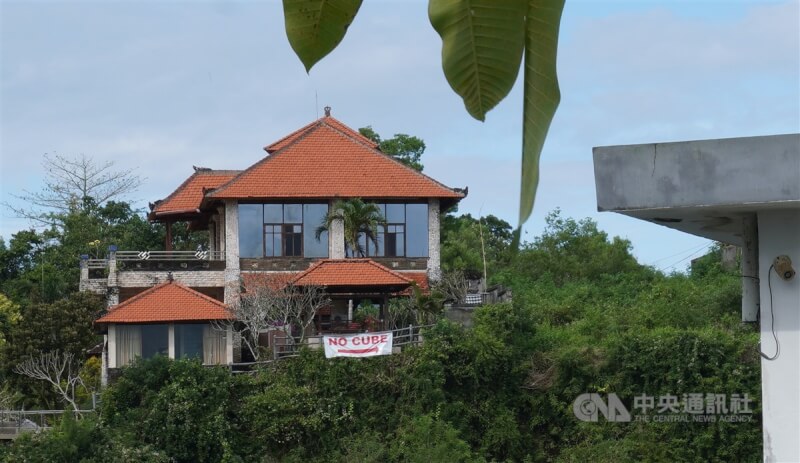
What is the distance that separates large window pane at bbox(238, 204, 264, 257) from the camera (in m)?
16.8

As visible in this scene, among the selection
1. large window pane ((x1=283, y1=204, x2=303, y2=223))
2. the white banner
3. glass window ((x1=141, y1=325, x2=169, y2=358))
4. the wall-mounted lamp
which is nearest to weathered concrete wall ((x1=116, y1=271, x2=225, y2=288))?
large window pane ((x1=283, y1=204, x2=303, y2=223))

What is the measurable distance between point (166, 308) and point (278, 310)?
1589 mm

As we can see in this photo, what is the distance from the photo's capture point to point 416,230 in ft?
55.9

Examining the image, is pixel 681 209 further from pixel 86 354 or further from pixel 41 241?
pixel 41 241

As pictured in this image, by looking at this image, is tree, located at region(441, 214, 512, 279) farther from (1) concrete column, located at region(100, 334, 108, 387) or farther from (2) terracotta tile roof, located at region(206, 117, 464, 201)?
(1) concrete column, located at region(100, 334, 108, 387)

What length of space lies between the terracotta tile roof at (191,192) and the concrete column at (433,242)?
3565 mm

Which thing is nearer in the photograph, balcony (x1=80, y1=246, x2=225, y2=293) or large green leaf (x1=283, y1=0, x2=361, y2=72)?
large green leaf (x1=283, y1=0, x2=361, y2=72)

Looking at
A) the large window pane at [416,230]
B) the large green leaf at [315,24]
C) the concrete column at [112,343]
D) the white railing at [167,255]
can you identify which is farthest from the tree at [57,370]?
the large green leaf at [315,24]

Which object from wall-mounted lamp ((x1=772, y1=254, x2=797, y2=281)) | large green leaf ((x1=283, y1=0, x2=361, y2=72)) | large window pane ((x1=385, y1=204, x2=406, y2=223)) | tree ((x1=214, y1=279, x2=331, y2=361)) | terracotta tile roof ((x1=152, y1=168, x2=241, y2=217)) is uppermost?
terracotta tile roof ((x1=152, y1=168, x2=241, y2=217))

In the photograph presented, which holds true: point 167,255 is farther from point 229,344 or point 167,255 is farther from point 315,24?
point 315,24

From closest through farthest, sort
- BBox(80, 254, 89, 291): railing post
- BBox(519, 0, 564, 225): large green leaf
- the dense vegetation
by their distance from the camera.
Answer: BBox(519, 0, 564, 225): large green leaf < the dense vegetation < BBox(80, 254, 89, 291): railing post

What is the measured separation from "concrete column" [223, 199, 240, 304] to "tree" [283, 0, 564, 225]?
16.4m

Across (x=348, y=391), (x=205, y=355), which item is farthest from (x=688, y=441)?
(x=205, y=355)

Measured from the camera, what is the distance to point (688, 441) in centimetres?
1252
